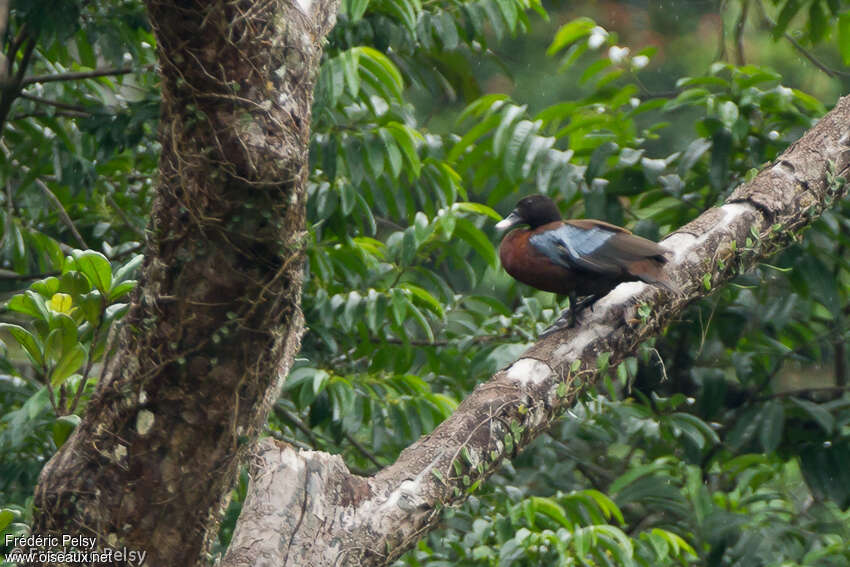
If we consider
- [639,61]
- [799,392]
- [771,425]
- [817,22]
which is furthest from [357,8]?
[799,392]

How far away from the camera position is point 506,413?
2.26 m

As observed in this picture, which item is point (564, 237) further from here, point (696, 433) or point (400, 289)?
point (696, 433)

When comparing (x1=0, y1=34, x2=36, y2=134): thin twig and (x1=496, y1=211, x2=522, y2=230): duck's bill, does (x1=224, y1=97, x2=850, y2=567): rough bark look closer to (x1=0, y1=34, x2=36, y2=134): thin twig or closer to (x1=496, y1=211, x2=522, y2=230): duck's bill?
(x1=496, y1=211, x2=522, y2=230): duck's bill

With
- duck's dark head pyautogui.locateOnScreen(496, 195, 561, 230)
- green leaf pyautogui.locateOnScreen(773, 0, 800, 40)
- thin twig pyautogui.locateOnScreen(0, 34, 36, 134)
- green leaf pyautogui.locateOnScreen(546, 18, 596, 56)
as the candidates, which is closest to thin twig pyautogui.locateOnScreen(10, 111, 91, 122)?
thin twig pyautogui.locateOnScreen(0, 34, 36, 134)

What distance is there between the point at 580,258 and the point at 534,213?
0.53 meters

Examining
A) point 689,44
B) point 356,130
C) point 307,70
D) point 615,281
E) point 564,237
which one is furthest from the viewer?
point 689,44

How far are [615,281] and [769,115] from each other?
119 cm

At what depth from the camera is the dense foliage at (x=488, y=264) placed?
3201 mm

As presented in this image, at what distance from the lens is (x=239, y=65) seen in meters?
1.50

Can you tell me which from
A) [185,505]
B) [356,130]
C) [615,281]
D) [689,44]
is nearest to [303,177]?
[185,505]

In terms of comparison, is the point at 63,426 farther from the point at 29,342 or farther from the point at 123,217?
the point at 123,217

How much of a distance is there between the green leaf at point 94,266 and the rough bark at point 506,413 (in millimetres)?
512

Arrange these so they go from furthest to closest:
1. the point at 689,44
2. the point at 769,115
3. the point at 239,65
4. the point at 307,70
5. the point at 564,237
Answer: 1. the point at 689,44
2. the point at 769,115
3. the point at 564,237
4. the point at 307,70
5. the point at 239,65

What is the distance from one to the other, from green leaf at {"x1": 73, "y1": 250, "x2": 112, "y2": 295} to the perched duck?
124 centimetres
